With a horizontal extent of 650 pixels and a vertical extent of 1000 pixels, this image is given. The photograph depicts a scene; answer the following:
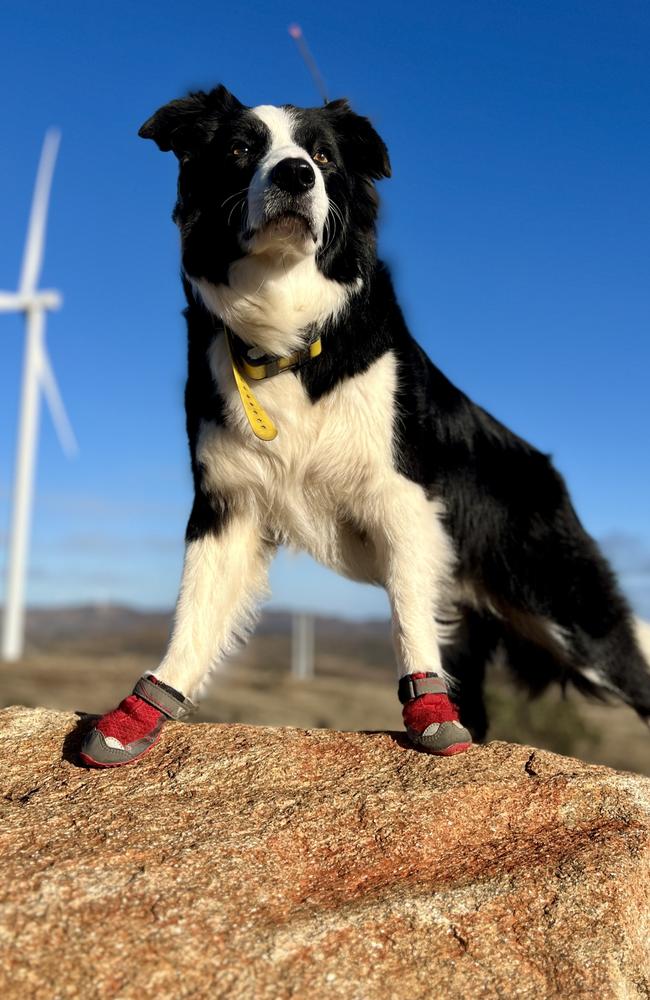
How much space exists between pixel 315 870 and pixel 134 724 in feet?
3.51

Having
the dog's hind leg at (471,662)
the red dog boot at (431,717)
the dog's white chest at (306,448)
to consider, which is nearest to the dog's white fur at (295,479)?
the dog's white chest at (306,448)

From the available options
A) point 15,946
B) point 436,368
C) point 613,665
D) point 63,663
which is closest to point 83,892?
point 15,946

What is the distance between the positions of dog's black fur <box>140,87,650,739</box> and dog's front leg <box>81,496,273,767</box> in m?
0.07

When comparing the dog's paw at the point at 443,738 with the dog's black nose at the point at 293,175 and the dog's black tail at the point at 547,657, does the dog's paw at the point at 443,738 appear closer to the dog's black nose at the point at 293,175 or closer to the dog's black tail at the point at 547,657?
the dog's black tail at the point at 547,657

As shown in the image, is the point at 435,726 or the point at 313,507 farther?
the point at 313,507

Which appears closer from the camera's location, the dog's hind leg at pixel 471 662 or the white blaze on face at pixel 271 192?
the white blaze on face at pixel 271 192

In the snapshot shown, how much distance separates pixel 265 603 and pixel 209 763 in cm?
101

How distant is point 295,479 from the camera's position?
439cm

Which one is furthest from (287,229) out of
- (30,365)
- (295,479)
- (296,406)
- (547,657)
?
(30,365)

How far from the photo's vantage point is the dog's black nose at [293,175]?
146 inches

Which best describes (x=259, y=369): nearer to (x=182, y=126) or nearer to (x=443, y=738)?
(x=182, y=126)

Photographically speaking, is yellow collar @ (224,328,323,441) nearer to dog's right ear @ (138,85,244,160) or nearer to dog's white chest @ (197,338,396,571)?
dog's white chest @ (197,338,396,571)

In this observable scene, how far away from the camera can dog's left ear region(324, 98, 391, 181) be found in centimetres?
436

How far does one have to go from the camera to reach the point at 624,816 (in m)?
3.76
